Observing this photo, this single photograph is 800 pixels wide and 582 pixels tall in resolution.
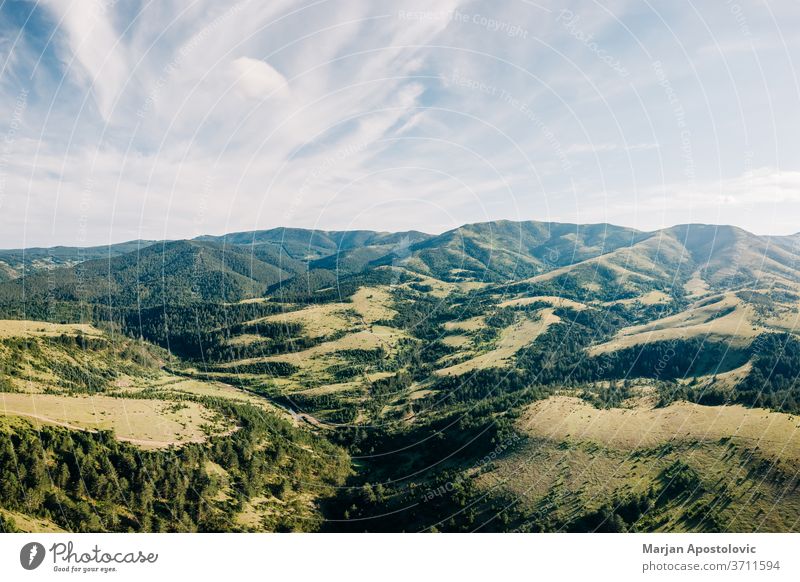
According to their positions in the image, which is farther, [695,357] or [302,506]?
[695,357]

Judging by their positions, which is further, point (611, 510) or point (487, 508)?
point (487, 508)

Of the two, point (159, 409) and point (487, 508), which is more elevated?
point (159, 409)

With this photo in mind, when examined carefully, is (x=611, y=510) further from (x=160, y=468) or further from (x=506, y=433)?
(x=160, y=468)

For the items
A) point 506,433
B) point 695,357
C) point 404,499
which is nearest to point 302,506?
point 404,499

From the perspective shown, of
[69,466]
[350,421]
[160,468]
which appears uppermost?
[69,466]

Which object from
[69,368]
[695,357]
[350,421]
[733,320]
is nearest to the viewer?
[350,421]

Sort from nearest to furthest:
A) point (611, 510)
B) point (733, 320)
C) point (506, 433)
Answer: point (611, 510), point (506, 433), point (733, 320)

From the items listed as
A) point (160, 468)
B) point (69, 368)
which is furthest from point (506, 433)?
point (69, 368)

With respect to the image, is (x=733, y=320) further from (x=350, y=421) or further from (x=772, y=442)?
(x=350, y=421)

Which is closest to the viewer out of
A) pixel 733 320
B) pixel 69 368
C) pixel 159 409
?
pixel 159 409
